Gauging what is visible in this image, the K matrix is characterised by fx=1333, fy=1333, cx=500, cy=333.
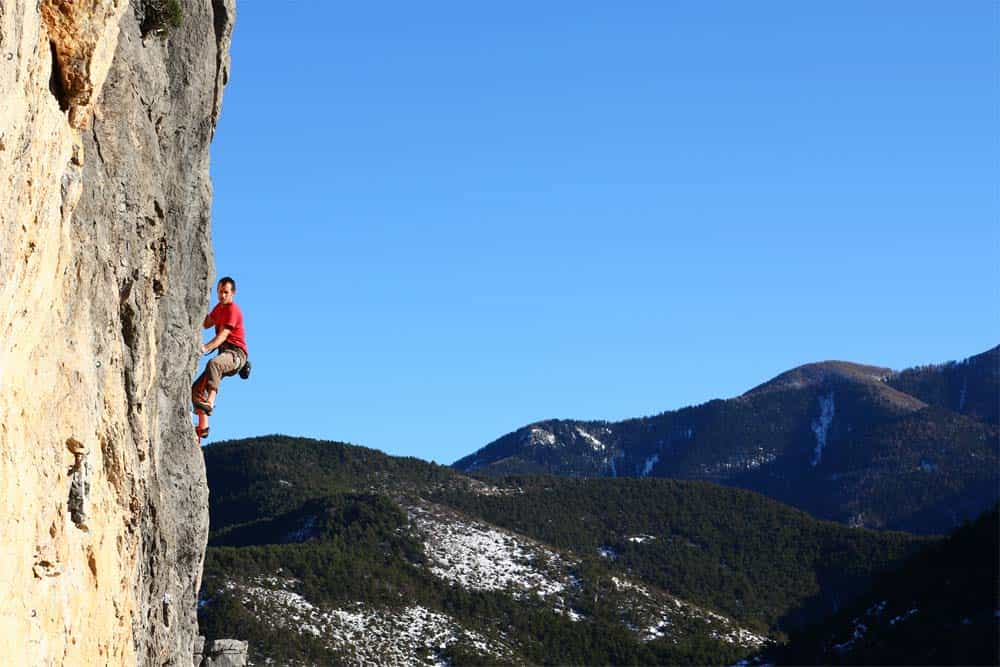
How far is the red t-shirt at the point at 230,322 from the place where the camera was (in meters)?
17.3

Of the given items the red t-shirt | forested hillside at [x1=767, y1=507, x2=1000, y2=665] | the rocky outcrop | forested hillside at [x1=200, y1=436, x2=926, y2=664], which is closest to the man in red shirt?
the red t-shirt

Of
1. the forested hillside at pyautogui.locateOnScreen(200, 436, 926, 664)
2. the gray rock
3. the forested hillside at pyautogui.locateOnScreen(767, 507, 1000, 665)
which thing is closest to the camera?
the gray rock

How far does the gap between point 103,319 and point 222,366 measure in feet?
14.5

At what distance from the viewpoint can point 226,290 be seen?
17.3 m

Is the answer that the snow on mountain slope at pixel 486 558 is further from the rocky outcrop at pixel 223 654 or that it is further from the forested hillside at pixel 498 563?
the rocky outcrop at pixel 223 654

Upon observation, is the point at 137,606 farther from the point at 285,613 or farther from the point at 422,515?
the point at 422,515

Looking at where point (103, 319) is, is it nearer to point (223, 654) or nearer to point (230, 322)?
point (230, 322)

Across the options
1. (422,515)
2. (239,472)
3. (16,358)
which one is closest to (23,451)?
(16,358)

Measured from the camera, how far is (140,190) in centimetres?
1395

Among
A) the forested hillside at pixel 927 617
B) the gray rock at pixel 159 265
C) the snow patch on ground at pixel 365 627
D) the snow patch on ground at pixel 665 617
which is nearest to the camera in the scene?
the gray rock at pixel 159 265

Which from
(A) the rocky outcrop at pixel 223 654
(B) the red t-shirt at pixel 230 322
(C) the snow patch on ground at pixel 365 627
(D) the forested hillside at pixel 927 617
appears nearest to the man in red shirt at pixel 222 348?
(B) the red t-shirt at pixel 230 322

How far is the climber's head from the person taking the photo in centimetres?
1730

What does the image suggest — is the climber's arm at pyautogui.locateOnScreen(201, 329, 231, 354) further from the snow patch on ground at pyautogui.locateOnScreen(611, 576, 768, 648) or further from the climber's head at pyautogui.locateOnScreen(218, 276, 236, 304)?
the snow patch on ground at pyautogui.locateOnScreen(611, 576, 768, 648)

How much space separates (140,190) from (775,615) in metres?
98.8
